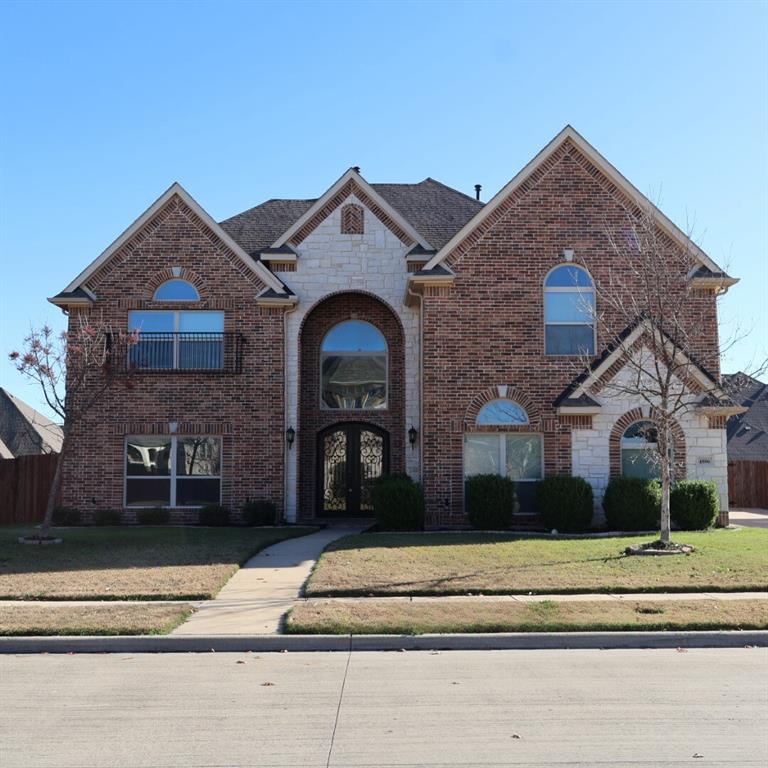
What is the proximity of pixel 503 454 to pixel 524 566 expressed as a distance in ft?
20.5

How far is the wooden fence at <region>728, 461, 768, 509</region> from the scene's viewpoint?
29.5 metres

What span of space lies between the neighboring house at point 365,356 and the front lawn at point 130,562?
2.31m

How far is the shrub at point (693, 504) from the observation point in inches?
685

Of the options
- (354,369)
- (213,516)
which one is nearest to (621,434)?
(354,369)

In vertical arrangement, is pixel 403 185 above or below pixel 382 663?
above

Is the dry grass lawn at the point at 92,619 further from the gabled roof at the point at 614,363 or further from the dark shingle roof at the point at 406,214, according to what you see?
the dark shingle roof at the point at 406,214

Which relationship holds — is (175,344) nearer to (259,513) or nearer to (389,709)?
(259,513)

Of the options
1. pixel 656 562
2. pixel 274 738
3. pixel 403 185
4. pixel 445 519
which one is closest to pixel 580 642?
pixel 274 738

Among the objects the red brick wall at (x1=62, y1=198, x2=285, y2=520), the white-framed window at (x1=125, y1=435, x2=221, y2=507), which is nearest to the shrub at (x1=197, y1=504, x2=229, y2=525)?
the red brick wall at (x1=62, y1=198, x2=285, y2=520)

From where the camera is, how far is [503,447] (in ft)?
62.4

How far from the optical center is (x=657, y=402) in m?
18.6

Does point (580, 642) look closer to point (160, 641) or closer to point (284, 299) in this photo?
point (160, 641)

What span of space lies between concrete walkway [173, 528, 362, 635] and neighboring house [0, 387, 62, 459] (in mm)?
23616

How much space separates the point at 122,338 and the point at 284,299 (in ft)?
12.5
